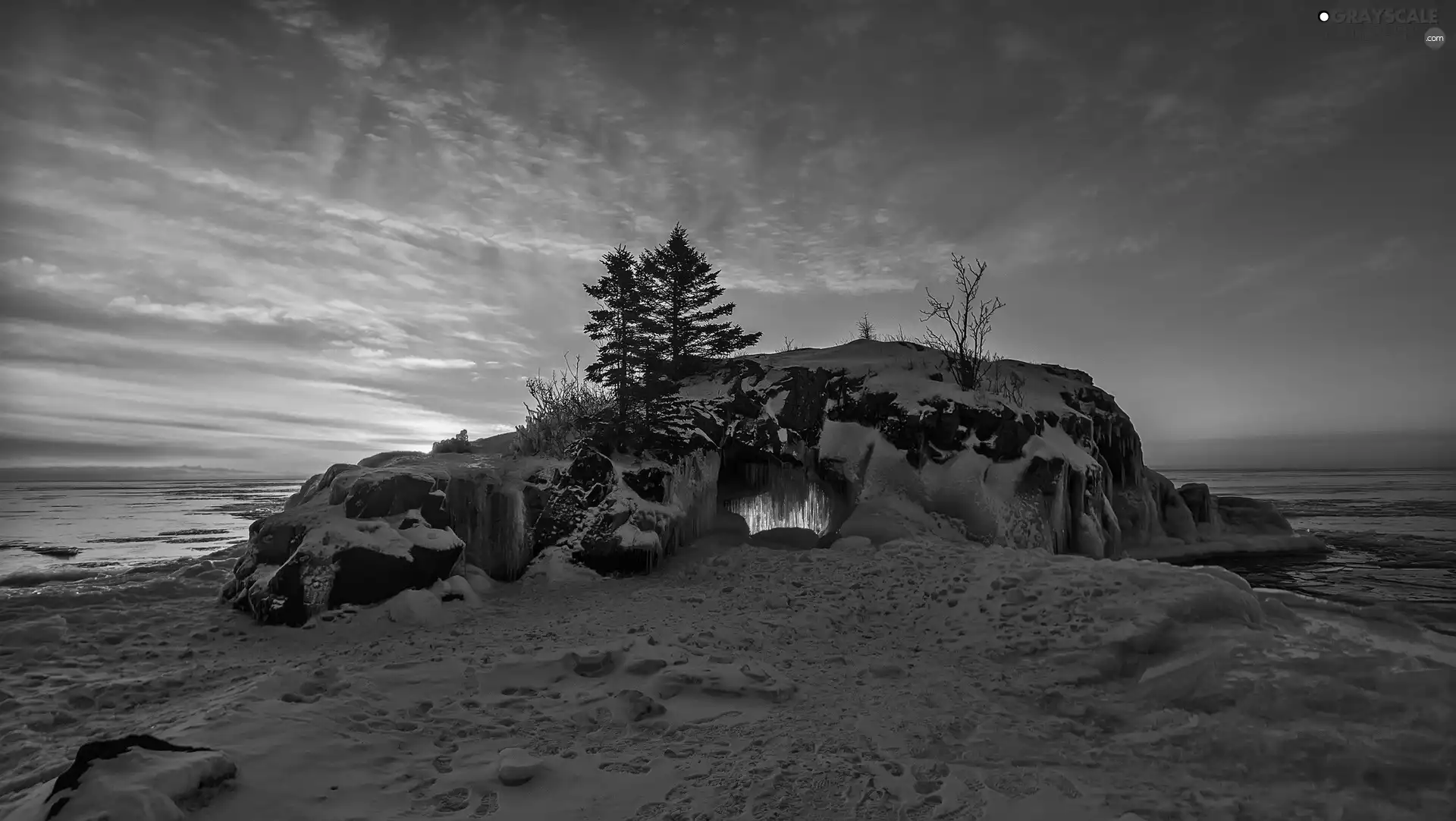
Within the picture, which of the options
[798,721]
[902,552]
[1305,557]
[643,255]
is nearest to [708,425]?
[643,255]

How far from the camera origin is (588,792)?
334 centimetres

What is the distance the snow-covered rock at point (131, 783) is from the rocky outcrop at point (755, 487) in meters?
5.48

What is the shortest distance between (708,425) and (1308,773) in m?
10.8

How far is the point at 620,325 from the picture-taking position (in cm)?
1370

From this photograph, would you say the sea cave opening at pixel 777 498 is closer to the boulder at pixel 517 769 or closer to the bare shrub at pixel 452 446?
the bare shrub at pixel 452 446

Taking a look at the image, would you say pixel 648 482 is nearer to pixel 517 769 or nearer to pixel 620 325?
pixel 620 325

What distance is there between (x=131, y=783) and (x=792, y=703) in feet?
12.6

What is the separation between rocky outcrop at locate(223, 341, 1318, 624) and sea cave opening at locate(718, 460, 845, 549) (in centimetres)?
4

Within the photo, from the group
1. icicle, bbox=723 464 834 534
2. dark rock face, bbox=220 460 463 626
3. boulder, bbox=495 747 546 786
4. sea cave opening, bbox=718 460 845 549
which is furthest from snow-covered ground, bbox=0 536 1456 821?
icicle, bbox=723 464 834 534

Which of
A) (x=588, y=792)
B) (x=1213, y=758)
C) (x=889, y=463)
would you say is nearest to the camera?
(x=588, y=792)

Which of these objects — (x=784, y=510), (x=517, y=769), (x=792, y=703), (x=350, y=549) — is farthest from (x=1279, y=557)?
(x=350, y=549)

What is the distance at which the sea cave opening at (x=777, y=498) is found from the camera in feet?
43.3

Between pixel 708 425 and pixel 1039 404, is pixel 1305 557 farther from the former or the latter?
pixel 708 425

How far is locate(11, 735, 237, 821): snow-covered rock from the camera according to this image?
8.11ft
